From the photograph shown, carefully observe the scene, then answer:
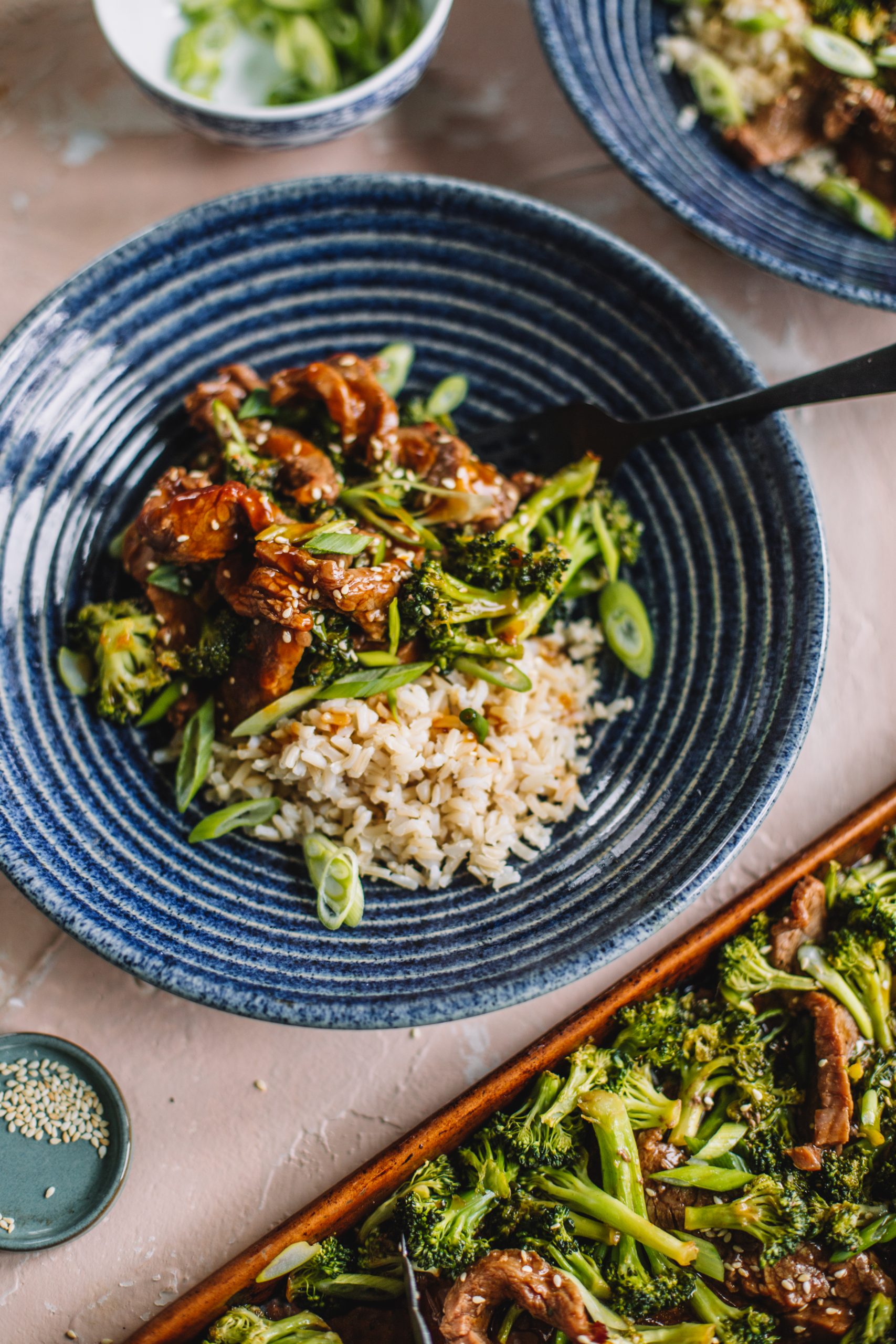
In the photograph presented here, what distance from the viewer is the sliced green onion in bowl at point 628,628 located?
9.34 feet

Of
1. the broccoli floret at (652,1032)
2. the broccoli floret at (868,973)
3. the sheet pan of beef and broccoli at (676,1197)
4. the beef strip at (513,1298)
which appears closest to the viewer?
the beef strip at (513,1298)

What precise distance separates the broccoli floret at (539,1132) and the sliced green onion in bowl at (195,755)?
1.17m

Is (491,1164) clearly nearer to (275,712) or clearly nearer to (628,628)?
(275,712)

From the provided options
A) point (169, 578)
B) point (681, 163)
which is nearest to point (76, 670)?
point (169, 578)

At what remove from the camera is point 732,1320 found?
243cm

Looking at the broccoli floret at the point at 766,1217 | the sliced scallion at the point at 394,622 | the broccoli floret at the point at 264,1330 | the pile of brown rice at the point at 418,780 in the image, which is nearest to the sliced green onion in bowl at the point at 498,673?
the pile of brown rice at the point at 418,780

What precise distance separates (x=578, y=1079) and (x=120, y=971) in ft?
4.21

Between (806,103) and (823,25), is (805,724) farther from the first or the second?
(823,25)

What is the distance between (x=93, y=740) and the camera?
266 centimetres

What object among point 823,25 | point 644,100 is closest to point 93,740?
point 644,100

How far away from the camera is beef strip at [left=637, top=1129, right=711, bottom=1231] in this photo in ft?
8.35

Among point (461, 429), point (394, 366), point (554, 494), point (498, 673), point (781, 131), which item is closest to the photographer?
point (498, 673)

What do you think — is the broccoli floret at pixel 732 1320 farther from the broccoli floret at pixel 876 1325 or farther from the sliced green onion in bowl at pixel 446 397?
the sliced green onion in bowl at pixel 446 397

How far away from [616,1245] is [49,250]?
11.2 ft
